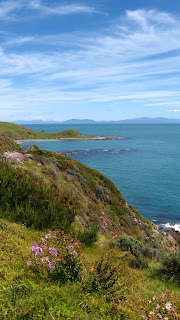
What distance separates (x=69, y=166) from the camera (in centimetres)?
2453

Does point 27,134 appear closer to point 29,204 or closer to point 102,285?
point 29,204

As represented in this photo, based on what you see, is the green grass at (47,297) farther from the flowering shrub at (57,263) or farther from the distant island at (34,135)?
the distant island at (34,135)

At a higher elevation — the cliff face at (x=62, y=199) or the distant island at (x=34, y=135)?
the distant island at (x=34, y=135)

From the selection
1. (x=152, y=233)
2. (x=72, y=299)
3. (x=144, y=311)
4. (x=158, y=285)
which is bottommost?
(x=152, y=233)

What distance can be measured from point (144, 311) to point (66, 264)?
1.78 meters

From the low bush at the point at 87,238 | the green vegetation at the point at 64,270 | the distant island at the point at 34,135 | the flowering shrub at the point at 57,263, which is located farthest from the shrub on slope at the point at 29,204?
the distant island at the point at 34,135

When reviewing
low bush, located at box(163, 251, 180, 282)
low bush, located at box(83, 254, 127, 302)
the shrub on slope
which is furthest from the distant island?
low bush, located at box(83, 254, 127, 302)

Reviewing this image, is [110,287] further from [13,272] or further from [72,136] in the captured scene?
[72,136]

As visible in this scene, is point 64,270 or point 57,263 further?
point 57,263

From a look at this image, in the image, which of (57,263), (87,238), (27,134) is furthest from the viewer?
(27,134)

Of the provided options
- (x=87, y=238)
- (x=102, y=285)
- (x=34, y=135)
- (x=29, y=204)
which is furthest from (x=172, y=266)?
(x=34, y=135)

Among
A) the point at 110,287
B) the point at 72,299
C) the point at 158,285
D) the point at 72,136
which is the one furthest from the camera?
the point at 72,136

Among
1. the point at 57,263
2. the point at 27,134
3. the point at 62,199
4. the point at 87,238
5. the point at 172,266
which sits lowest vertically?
the point at 172,266

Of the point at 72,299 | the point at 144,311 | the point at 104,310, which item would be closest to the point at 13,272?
the point at 72,299
